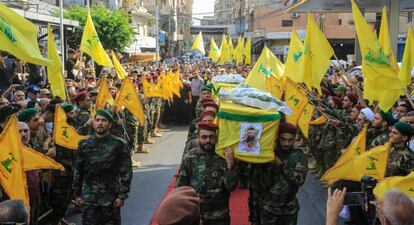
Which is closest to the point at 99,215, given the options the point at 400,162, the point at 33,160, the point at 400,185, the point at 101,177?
the point at 101,177

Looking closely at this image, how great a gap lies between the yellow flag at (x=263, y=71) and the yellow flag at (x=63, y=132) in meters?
5.34

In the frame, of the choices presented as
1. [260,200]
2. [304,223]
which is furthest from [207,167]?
[304,223]

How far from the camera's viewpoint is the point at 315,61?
9578 millimetres

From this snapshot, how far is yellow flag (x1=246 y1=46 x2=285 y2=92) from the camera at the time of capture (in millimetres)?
12125

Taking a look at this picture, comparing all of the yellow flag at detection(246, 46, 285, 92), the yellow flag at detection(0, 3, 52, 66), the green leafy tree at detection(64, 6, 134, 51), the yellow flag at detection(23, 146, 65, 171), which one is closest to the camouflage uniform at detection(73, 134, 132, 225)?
the yellow flag at detection(23, 146, 65, 171)

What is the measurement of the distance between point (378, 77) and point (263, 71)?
530cm

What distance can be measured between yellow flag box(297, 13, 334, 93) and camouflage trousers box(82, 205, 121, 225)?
463cm

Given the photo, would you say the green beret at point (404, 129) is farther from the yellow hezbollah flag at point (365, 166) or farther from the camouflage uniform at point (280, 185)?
the camouflage uniform at point (280, 185)

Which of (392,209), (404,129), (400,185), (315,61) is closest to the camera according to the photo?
(392,209)

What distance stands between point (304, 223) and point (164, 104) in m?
11.4

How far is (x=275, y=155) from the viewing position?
18.2 ft

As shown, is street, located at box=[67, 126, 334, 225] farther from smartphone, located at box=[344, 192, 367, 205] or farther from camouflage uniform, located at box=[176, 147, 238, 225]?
smartphone, located at box=[344, 192, 367, 205]

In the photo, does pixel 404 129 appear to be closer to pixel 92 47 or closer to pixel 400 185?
pixel 400 185

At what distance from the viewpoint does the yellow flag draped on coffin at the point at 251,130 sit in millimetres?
5258
